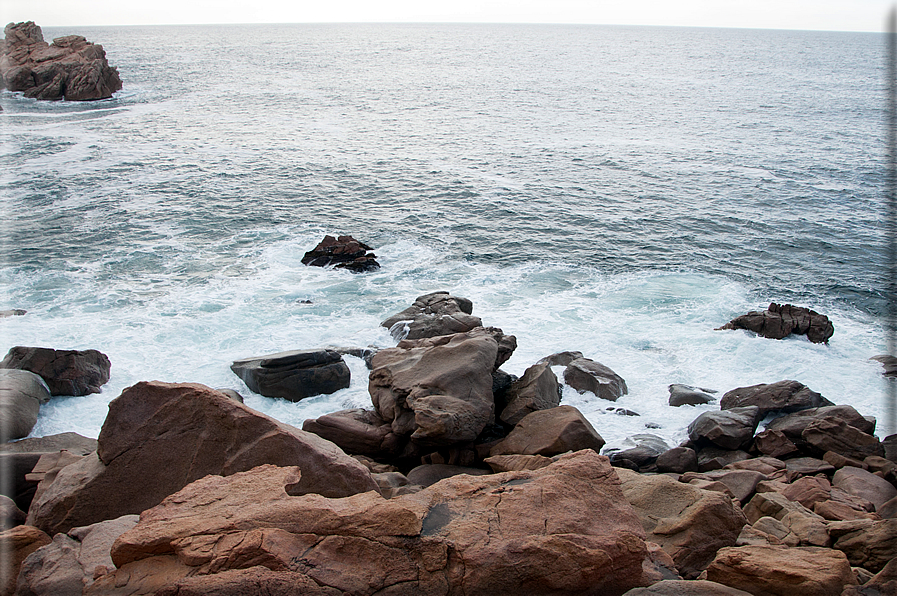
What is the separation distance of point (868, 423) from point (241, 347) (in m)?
18.5

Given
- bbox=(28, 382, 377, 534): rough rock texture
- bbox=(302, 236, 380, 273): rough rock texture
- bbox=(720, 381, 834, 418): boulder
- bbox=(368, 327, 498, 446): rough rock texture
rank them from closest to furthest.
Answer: bbox=(28, 382, 377, 534): rough rock texture < bbox=(368, 327, 498, 446): rough rock texture < bbox=(720, 381, 834, 418): boulder < bbox=(302, 236, 380, 273): rough rock texture

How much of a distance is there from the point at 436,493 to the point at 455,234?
2494 centimetres

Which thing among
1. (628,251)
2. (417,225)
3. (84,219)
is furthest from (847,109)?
(84,219)

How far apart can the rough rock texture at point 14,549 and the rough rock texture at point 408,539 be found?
1870 millimetres

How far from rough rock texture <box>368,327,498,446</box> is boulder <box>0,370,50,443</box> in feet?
27.1

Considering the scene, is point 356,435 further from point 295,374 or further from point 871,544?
point 871,544

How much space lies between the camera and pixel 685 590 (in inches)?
233

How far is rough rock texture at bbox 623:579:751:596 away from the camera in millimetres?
5828

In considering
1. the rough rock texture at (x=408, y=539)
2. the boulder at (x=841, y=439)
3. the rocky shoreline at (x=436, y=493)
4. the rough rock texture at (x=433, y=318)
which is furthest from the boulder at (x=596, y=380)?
the rough rock texture at (x=408, y=539)

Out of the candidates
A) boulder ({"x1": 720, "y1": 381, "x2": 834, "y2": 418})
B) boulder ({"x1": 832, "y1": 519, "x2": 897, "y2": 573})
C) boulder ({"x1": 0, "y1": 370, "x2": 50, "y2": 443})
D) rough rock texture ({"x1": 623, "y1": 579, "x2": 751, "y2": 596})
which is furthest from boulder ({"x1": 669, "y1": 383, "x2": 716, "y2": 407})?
boulder ({"x1": 0, "y1": 370, "x2": 50, "y2": 443})

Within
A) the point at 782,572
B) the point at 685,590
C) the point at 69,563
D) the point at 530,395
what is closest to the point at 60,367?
the point at 69,563

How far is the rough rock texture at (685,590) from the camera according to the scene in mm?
5828

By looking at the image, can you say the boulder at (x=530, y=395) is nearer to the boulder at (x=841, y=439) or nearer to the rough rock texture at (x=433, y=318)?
the rough rock texture at (x=433, y=318)

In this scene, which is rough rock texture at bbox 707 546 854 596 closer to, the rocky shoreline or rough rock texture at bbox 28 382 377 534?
the rocky shoreline
